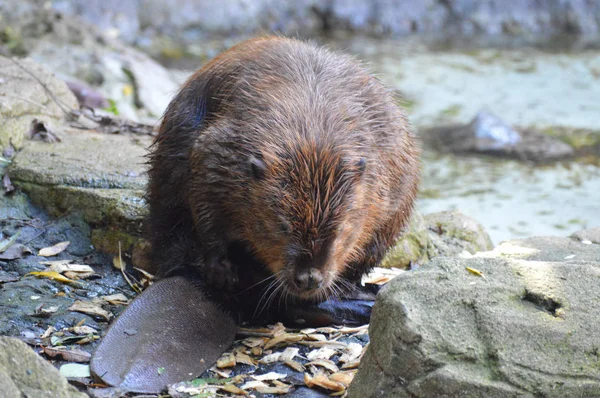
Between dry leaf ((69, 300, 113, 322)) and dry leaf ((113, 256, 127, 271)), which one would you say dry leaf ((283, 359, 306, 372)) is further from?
dry leaf ((113, 256, 127, 271))

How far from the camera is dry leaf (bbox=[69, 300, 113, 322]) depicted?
3783 millimetres

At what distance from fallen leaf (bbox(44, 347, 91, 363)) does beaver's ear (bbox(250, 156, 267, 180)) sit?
1.02 m

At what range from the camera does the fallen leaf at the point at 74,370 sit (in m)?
3.20

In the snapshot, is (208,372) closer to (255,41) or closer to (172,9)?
(255,41)

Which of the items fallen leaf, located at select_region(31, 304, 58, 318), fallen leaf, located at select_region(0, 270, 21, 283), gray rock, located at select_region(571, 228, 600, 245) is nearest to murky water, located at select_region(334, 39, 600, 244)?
gray rock, located at select_region(571, 228, 600, 245)

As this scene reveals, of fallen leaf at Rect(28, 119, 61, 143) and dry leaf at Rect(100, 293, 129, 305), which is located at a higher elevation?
fallen leaf at Rect(28, 119, 61, 143)

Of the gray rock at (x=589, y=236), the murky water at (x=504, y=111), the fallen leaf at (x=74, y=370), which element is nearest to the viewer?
the fallen leaf at (x=74, y=370)

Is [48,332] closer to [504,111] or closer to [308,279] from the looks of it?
[308,279]

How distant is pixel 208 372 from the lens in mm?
3412

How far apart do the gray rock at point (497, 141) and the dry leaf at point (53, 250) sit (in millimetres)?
5629

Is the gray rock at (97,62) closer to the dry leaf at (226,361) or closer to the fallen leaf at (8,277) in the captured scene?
the fallen leaf at (8,277)

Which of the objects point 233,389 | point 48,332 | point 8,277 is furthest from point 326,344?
point 8,277

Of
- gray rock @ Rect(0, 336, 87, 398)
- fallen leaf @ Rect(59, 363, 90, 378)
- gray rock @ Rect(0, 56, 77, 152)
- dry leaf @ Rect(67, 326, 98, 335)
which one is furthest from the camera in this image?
gray rock @ Rect(0, 56, 77, 152)

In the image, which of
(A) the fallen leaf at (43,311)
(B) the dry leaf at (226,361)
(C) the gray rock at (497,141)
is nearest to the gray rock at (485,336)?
(B) the dry leaf at (226,361)
